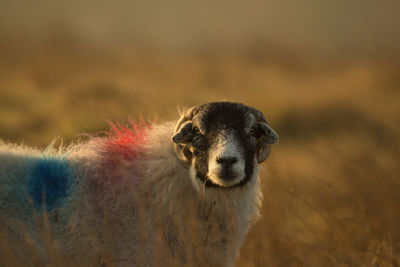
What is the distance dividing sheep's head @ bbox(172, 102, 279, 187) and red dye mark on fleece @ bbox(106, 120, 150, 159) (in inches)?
16.5

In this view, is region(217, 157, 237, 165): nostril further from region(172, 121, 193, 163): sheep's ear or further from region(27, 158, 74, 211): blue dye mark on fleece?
region(27, 158, 74, 211): blue dye mark on fleece

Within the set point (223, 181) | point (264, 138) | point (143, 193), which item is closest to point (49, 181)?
point (143, 193)

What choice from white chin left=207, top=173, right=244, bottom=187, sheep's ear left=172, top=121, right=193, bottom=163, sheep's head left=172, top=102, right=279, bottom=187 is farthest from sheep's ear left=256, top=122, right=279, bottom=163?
sheep's ear left=172, top=121, right=193, bottom=163

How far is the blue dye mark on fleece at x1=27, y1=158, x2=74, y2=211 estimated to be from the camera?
365 centimetres

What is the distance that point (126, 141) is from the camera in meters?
4.30

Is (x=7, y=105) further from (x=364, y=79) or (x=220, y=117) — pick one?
(x=364, y=79)

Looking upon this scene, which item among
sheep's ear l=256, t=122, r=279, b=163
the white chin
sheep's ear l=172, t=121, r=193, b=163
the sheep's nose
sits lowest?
the white chin

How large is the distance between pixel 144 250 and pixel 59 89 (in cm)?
1089

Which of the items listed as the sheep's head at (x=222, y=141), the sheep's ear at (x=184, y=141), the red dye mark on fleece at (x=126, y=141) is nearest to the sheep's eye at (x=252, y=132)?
the sheep's head at (x=222, y=141)

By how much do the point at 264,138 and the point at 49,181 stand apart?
1.96 metres

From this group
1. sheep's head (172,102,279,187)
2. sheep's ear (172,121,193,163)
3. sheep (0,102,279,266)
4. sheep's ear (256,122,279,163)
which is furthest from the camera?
sheep's ear (256,122,279,163)

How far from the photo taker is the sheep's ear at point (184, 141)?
13.1 ft

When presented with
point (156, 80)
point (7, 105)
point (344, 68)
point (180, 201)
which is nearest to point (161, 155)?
point (180, 201)

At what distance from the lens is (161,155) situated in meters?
4.22
